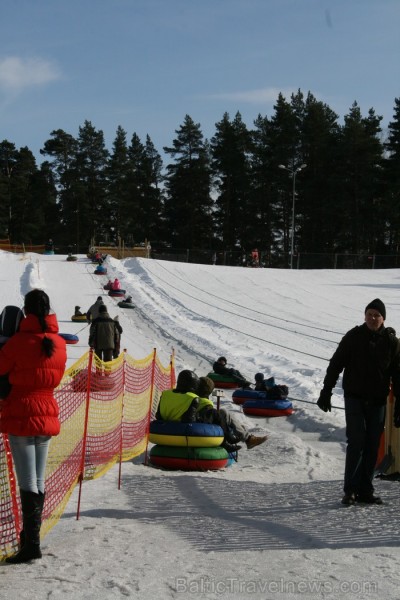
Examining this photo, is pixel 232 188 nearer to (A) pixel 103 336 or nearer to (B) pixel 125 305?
(B) pixel 125 305

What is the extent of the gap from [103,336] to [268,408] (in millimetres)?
3454

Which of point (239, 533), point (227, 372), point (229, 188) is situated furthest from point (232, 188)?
point (239, 533)

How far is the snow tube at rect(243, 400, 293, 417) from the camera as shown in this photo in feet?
42.8

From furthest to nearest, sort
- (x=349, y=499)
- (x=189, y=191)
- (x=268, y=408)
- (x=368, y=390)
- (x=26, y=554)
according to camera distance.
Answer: (x=189, y=191) < (x=268, y=408) < (x=368, y=390) < (x=349, y=499) < (x=26, y=554)

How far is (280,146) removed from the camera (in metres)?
73.3

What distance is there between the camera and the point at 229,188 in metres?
78.5

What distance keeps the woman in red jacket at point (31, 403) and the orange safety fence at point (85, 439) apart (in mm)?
338

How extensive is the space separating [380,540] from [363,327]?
6.23ft

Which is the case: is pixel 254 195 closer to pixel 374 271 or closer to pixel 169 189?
pixel 169 189

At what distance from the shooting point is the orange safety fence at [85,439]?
5.37 m

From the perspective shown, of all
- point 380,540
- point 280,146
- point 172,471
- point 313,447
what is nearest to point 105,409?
point 172,471

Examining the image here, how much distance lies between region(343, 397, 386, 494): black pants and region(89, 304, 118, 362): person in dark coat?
335 inches

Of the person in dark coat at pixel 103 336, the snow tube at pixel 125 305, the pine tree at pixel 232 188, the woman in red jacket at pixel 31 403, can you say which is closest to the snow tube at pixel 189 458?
the woman in red jacket at pixel 31 403

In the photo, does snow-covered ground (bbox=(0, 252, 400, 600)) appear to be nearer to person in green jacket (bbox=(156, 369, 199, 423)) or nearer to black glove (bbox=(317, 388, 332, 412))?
person in green jacket (bbox=(156, 369, 199, 423))
